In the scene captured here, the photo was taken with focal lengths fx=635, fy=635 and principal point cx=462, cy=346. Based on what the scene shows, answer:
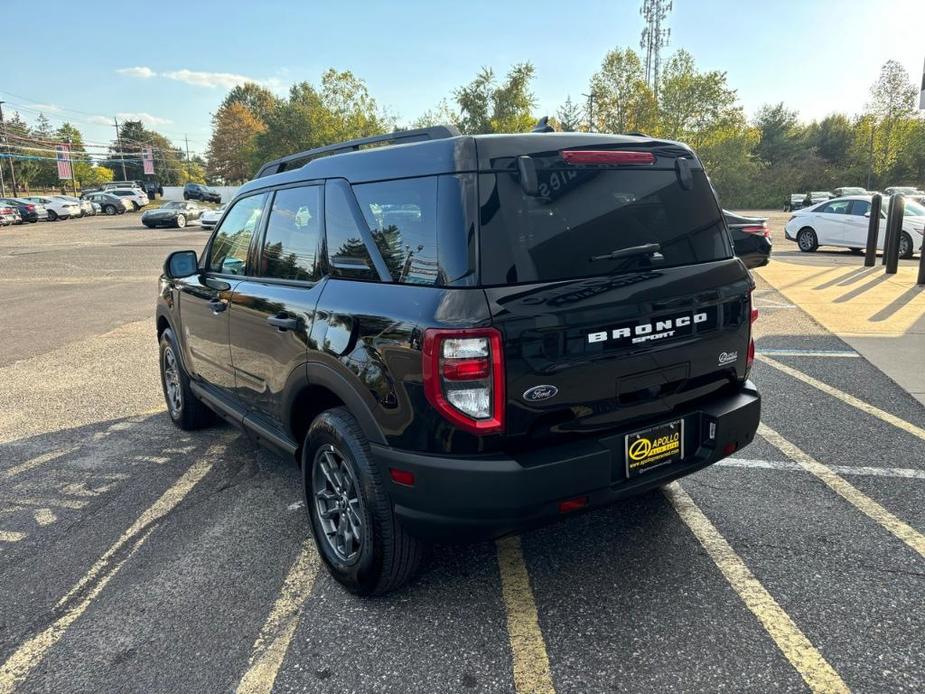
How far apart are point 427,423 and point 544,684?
3.24 ft

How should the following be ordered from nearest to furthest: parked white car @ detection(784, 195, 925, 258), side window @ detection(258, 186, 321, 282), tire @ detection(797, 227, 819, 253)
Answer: side window @ detection(258, 186, 321, 282) < parked white car @ detection(784, 195, 925, 258) < tire @ detection(797, 227, 819, 253)

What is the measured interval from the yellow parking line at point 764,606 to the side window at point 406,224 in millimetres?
1865

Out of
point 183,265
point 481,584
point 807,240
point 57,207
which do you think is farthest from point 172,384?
point 57,207

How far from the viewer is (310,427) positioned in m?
2.87

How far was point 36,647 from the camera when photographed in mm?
2473

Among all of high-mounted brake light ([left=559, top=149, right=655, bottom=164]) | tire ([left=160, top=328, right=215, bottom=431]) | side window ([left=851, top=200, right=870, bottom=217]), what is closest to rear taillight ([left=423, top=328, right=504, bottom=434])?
high-mounted brake light ([left=559, top=149, right=655, bottom=164])

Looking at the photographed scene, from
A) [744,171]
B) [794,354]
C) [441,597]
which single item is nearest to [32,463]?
[441,597]

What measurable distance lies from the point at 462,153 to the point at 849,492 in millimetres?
2967

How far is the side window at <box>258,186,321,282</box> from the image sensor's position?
2977mm

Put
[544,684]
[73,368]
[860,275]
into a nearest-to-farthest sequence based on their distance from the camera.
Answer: [544,684] < [73,368] < [860,275]

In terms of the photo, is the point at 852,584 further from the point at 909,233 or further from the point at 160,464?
the point at 909,233

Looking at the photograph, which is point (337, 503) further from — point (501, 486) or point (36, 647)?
point (36, 647)

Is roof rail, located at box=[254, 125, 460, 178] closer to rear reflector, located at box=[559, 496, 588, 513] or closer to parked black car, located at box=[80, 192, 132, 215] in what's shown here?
rear reflector, located at box=[559, 496, 588, 513]

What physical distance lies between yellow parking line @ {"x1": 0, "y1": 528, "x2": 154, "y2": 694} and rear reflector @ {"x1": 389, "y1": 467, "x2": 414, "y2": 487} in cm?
151
